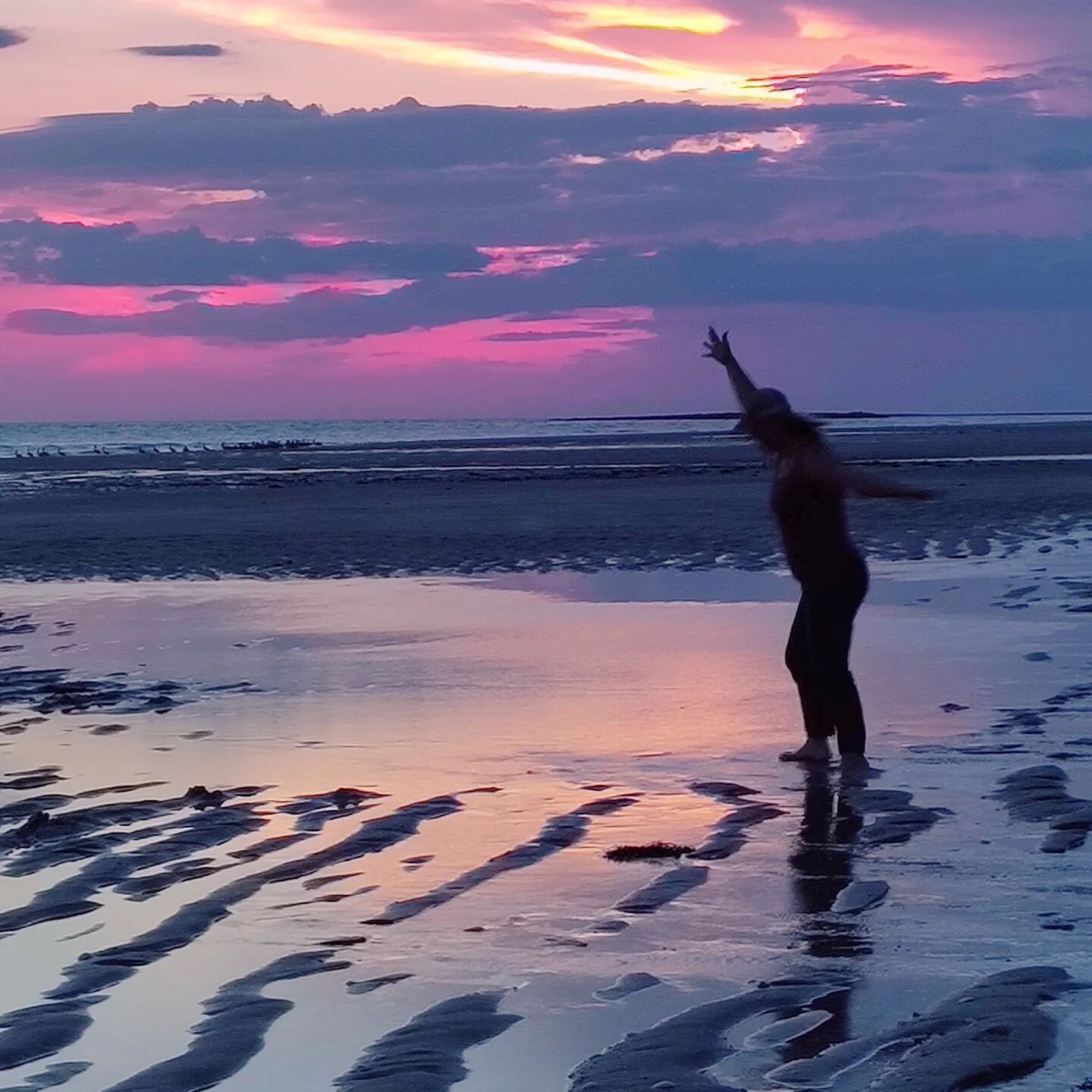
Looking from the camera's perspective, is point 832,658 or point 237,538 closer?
point 832,658

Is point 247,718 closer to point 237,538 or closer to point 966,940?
point 966,940

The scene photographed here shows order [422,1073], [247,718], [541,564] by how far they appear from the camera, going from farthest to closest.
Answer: [541,564], [247,718], [422,1073]

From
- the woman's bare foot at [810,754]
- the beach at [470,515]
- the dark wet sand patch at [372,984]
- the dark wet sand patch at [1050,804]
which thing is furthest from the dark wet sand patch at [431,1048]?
the beach at [470,515]

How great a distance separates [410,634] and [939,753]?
6.02m

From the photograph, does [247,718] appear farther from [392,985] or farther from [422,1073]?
[422,1073]

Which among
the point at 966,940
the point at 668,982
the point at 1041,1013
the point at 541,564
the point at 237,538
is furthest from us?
the point at 237,538

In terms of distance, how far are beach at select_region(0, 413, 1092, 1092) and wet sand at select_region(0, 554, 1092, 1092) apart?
0.06 feet

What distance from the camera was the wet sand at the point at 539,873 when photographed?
4305 millimetres

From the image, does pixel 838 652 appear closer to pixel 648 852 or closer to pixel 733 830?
pixel 733 830

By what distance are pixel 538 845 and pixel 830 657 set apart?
249 centimetres

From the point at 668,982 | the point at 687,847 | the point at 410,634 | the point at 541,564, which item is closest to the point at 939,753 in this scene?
the point at 687,847

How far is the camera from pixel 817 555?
869 centimetres

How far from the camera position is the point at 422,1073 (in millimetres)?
4129

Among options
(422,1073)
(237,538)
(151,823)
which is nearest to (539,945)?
(422,1073)
